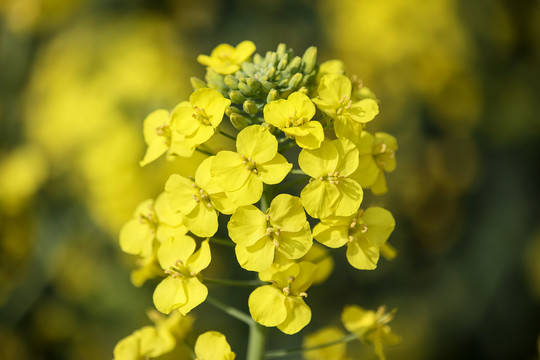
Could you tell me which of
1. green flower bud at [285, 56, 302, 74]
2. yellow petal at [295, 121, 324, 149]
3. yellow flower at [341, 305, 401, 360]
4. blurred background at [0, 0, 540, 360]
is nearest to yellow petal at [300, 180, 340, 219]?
yellow petal at [295, 121, 324, 149]

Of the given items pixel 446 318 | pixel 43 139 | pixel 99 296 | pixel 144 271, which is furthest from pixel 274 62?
pixel 446 318

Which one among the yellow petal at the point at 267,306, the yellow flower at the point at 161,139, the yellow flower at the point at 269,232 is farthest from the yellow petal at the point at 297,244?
the yellow flower at the point at 161,139

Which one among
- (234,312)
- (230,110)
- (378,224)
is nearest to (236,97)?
(230,110)

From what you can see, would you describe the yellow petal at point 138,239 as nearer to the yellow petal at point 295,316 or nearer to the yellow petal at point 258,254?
the yellow petal at point 258,254

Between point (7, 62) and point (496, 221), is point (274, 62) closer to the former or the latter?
point (496, 221)

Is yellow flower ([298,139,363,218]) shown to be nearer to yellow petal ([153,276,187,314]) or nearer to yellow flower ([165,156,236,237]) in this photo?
yellow flower ([165,156,236,237])

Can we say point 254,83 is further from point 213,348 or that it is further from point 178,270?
point 213,348
